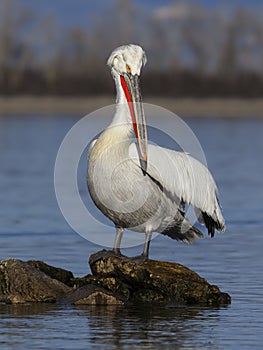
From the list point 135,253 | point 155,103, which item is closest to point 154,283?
point 135,253

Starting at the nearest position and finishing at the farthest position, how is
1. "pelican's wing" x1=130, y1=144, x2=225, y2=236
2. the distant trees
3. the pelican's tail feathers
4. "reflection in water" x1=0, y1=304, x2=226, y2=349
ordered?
"reflection in water" x1=0, y1=304, x2=226, y2=349 → "pelican's wing" x1=130, y1=144, x2=225, y2=236 → the pelican's tail feathers → the distant trees

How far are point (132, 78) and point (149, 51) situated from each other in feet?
185

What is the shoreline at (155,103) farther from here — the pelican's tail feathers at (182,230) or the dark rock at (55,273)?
the dark rock at (55,273)

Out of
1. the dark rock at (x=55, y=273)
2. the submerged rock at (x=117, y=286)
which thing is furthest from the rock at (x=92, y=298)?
the dark rock at (x=55, y=273)

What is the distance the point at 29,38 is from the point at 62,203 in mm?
51368

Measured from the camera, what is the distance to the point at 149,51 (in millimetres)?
63594

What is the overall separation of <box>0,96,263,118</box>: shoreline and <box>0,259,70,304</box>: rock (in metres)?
32.0

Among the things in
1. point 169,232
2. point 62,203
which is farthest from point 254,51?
point 169,232

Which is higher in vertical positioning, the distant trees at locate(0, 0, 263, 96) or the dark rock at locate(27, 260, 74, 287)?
the distant trees at locate(0, 0, 263, 96)

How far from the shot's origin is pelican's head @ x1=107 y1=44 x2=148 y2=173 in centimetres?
734

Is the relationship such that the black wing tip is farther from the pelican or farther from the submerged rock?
the submerged rock

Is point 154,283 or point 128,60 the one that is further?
point 128,60

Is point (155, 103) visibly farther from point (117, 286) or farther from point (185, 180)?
point (117, 286)

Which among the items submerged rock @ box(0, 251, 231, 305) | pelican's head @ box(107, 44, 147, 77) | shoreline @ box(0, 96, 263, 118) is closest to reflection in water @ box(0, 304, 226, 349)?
submerged rock @ box(0, 251, 231, 305)
